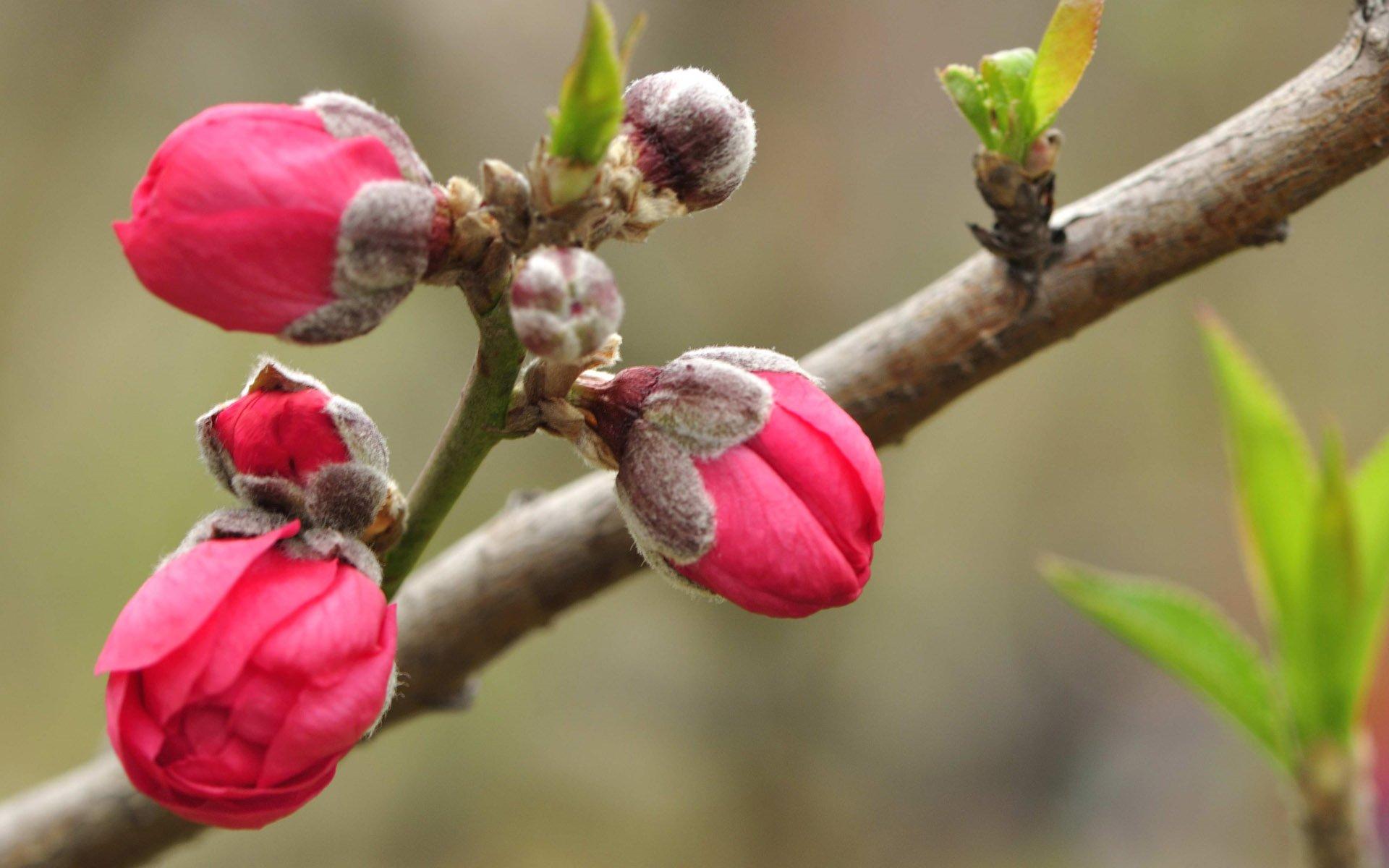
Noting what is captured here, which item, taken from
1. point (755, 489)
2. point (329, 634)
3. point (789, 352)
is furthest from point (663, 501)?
point (789, 352)

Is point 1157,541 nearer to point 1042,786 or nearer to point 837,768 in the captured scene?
point 1042,786

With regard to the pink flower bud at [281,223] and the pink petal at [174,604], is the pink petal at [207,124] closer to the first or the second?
the pink flower bud at [281,223]

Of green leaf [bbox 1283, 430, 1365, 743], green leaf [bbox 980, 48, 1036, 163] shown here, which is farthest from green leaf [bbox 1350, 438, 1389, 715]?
green leaf [bbox 980, 48, 1036, 163]

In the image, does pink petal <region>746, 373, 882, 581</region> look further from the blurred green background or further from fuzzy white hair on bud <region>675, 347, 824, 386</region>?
the blurred green background

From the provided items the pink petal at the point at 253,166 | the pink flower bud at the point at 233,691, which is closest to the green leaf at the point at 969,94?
the pink petal at the point at 253,166

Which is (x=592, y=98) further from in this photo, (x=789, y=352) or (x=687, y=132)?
(x=789, y=352)
